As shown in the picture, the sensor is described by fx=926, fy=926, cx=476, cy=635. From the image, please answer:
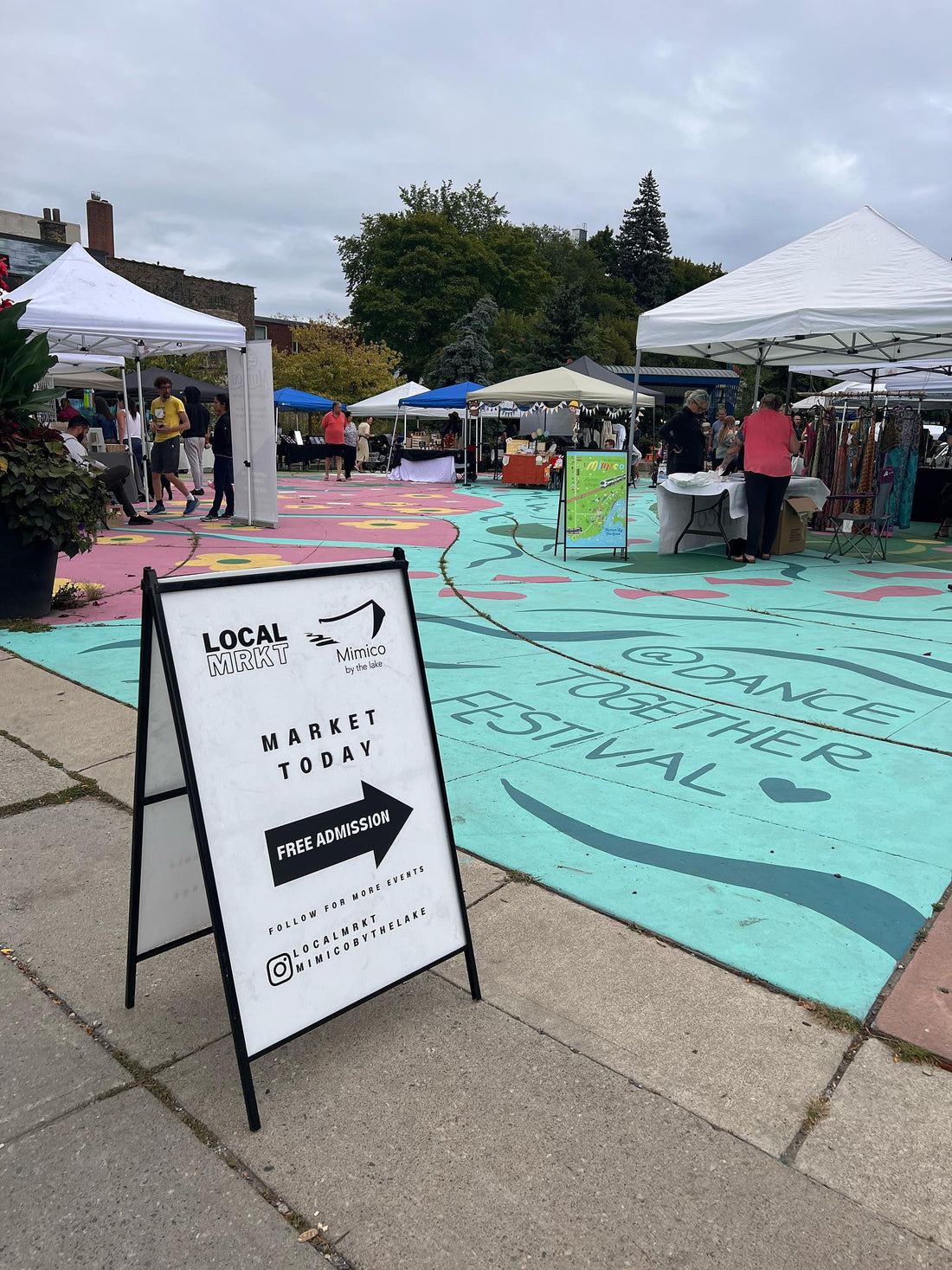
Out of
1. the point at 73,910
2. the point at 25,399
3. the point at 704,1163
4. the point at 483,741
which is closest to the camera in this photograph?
the point at 704,1163

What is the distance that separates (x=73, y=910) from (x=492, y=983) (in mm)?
1451

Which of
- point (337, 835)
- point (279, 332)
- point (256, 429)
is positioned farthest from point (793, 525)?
point (279, 332)

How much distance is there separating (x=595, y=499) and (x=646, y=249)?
8918 cm

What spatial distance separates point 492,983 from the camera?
2729 mm

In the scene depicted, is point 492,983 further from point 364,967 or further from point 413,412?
point 413,412

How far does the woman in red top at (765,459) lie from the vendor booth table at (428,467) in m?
17.7

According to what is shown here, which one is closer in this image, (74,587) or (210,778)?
(210,778)

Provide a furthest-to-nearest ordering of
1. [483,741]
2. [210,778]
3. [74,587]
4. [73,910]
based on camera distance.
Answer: [74,587] → [483,741] → [73,910] → [210,778]

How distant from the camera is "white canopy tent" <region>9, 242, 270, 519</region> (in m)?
12.0

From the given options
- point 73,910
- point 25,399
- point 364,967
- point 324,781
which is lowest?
point 73,910

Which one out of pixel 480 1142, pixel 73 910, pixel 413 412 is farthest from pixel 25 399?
pixel 413 412

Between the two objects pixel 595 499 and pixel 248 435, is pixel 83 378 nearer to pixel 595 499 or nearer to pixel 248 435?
pixel 248 435

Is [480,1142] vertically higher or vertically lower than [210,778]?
lower

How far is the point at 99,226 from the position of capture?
183 feet
